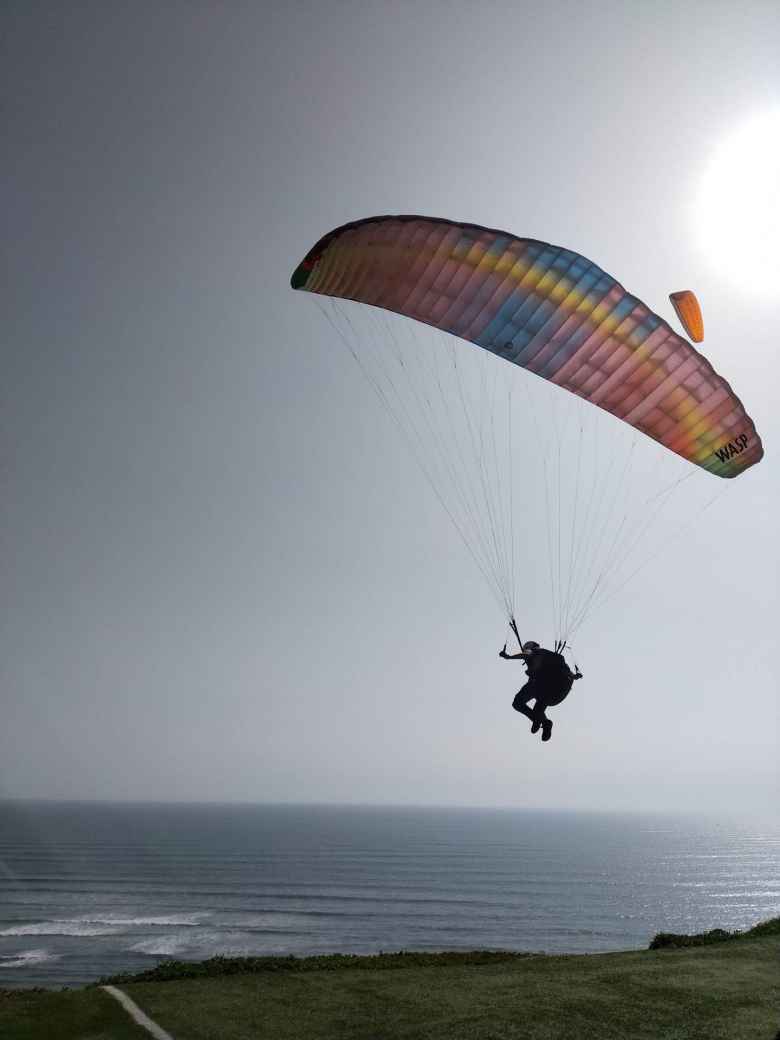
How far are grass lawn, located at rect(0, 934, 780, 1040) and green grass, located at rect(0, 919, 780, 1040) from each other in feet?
0.08

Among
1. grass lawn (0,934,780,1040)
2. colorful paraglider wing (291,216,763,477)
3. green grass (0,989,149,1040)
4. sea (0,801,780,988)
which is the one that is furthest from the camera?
sea (0,801,780,988)

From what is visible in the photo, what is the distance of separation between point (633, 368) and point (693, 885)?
106701 millimetres

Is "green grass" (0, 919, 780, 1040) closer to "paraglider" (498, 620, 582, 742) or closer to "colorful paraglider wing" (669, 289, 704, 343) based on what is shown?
"paraglider" (498, 620, 582, 742)

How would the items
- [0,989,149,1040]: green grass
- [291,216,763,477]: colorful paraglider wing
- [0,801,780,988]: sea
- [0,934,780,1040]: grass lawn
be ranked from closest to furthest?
[0,934,780,1040]: grass lawn < [0,989,149,1040]: green grass < [291,216,763,477]: colorful paraglider wing < [0,801,780,988]: sea

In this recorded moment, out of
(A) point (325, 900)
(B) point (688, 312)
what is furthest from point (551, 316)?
(A) point (325, 900)

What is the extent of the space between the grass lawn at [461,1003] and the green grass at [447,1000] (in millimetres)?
24

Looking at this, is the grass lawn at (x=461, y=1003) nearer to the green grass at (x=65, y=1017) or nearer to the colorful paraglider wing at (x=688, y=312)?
the green grass at (x=65, y=1017)

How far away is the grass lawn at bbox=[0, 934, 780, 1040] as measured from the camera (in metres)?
10.1

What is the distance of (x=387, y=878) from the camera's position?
8850 centimetres

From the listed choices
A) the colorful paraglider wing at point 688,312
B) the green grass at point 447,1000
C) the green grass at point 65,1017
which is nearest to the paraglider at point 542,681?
the green grass at point 447,1000

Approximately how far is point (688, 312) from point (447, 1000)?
1232 centimetres

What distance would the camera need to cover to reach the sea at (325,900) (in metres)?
45.7

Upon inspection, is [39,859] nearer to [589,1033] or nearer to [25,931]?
[25,931]

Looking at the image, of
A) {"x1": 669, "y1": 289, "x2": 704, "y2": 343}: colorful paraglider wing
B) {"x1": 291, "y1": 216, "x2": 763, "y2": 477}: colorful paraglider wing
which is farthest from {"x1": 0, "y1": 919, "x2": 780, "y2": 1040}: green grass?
{"x1": 669, "y1": 289, "x2": 704, "y2": 343}: colorful paraglider wing
